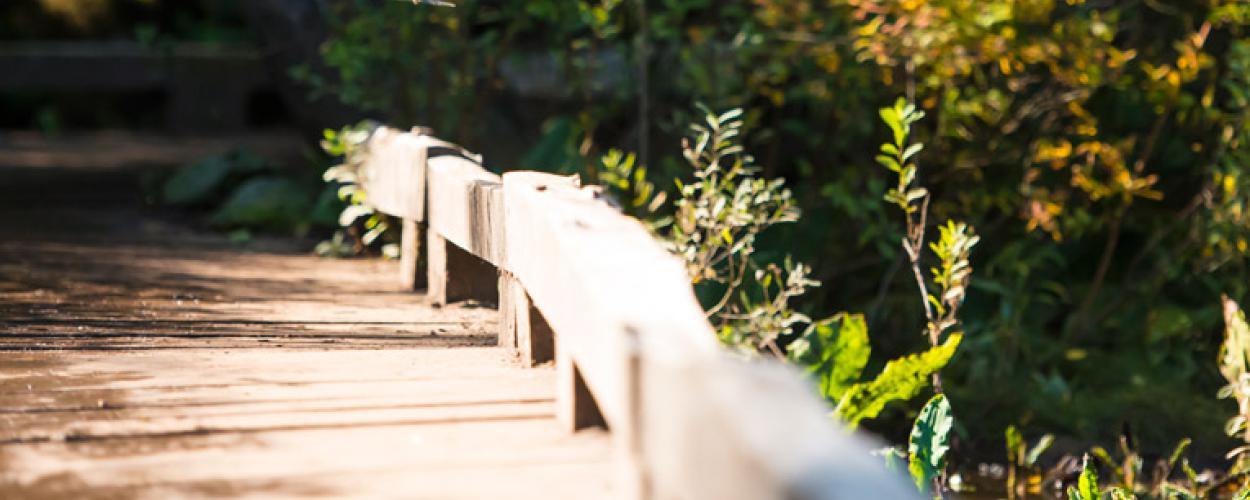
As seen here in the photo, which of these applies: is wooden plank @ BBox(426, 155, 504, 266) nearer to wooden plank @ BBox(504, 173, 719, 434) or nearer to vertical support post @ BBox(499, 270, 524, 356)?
vertical support post @ BBox(499, 270, 524, 356)

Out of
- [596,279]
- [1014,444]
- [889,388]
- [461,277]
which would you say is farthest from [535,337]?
[1014,444]

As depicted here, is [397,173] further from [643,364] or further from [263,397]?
[643,364]

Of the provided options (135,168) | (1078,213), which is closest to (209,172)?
(135,168)

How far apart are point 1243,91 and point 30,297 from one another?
4.76 m

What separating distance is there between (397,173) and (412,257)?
0.33 m

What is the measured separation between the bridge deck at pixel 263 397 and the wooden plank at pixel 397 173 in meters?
0.35

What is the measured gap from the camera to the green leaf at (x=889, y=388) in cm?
471

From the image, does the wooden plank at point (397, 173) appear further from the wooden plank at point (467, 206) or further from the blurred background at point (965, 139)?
the blurred background at point (965, 139)

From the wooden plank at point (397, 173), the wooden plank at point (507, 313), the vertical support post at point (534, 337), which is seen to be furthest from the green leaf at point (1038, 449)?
the vertical support post at point (534, 337)

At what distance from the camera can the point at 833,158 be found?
832 cm

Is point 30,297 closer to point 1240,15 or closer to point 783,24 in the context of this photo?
point 783,24

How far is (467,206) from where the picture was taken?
15.4ft

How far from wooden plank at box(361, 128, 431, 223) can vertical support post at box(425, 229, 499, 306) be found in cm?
31

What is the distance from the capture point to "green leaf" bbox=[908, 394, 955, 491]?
175 inches
